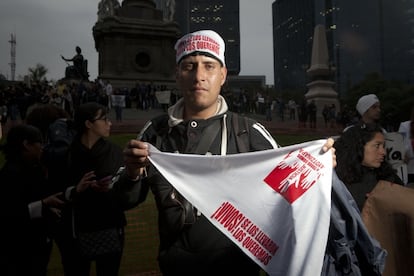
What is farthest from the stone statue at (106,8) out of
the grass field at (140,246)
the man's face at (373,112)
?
the man's face at (373,112)

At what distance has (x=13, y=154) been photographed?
3.55 m

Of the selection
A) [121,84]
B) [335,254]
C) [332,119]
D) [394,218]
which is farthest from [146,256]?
[121,84]

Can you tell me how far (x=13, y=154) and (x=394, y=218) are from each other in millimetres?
3072

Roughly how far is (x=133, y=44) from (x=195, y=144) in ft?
100

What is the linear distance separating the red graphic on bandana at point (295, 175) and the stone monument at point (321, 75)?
26.8 meters

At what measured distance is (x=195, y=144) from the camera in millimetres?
2260

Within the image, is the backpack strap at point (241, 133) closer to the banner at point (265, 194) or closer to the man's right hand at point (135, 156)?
the banner at point (265, 194)

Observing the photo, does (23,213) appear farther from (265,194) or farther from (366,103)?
(366,103)

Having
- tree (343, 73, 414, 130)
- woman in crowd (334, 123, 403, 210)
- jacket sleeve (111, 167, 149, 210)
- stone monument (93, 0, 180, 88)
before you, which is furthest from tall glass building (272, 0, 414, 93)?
jacket sleeve (111, 167, 149, 210)

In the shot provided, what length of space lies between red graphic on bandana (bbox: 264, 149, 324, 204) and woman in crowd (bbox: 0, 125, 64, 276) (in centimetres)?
191

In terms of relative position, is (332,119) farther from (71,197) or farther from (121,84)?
(71,197)

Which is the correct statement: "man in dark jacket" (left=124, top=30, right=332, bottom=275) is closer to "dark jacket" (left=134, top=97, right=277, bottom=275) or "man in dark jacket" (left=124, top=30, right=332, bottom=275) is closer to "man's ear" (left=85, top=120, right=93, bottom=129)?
"dark jacket" (left=134, top=97, right=277, bottom=275)

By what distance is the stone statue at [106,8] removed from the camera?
1281 inches

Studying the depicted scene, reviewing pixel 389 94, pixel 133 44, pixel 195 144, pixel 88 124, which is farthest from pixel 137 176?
pixel 389 94
